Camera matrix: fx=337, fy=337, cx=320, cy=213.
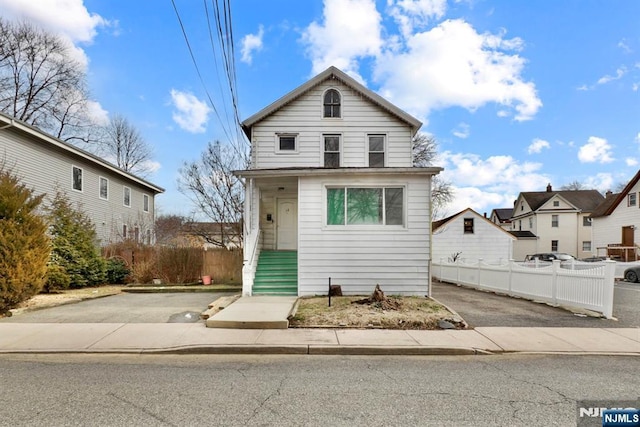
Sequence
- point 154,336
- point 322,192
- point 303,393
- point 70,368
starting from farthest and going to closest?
Result: point 322,192, point 154,336, point 70,368, point 303,393

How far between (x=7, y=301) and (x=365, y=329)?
856 centimetres

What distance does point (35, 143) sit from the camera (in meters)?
16.1

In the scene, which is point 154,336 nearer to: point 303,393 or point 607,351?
point 303,393

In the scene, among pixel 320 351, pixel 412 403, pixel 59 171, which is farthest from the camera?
pixel 59 171

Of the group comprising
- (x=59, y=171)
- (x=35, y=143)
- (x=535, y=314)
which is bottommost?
(x=535, y=314)

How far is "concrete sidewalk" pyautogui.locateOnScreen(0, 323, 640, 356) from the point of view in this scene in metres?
5.60

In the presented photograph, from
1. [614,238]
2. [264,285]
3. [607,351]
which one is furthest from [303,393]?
[614,238]

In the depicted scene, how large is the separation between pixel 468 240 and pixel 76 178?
26.5 meters

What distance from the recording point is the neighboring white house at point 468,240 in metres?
26.1

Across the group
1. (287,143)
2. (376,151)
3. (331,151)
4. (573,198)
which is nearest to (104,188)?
(287,143)

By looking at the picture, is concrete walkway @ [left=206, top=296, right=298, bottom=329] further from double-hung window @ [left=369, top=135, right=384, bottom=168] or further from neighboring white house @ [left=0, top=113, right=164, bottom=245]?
neighboring white house @ [left=0, top=113, right=164, bottom=245]

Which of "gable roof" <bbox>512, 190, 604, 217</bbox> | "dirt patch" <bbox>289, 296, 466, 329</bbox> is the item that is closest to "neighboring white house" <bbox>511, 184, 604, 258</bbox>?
"gable roof" <bbox>512, 190, 604, 217</bbox>

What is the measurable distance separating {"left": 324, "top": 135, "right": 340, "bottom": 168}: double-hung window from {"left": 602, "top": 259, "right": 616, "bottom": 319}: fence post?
9.46m

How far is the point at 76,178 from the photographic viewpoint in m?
18.9
